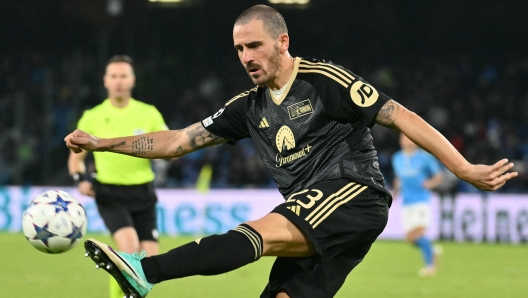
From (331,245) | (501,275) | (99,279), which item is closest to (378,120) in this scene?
(331,245)

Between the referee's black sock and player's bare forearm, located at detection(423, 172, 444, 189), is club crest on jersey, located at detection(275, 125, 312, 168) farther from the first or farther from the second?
player's bare forearm, located at detection(423, 172, 444, 189)

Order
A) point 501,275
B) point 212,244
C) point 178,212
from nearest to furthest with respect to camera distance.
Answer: point 212,244, point 501,275, point 178,212

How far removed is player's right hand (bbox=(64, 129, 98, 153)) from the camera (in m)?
5.00

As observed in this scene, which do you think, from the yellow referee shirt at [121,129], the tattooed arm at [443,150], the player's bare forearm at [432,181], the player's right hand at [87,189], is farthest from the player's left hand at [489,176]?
the player's bare forearm at [432,181]

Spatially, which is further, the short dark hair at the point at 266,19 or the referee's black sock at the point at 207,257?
the short dark hair at the point at 266,19

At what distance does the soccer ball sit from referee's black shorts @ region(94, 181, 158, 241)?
2.27 m

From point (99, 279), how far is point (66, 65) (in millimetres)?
13787

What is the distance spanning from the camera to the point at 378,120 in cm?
477

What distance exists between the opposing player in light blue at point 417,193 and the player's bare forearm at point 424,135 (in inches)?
290

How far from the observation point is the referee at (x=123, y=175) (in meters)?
7.61

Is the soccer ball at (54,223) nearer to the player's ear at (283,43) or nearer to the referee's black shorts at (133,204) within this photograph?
the player's ear at (283,43)

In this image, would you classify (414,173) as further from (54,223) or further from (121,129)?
(54,223)

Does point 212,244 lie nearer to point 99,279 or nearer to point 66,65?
point 99,279

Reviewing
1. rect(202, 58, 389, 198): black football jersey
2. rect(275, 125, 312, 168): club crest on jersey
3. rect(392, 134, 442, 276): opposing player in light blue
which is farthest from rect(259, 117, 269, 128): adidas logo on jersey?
rect(392, 134, 442, 276): opposing player in light blue
